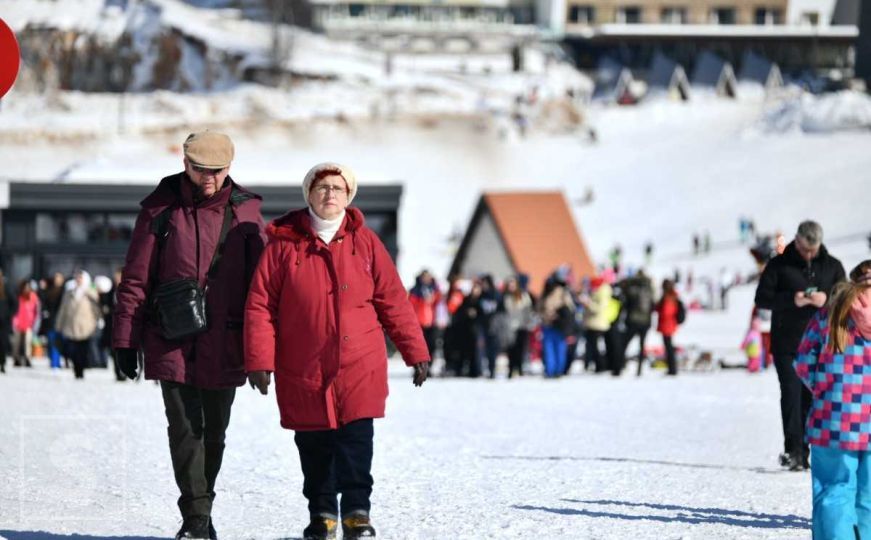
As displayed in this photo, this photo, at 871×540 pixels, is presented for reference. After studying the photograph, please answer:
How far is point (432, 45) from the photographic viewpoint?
380 feet

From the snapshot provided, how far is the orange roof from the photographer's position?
129 ft

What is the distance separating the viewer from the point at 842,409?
6445mm

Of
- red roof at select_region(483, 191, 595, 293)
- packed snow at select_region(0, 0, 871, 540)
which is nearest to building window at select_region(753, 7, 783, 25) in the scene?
packed snow at select_region(0, 0, 871, 540)

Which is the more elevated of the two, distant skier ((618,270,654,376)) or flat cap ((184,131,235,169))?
flat cap ((184,131,235,169))

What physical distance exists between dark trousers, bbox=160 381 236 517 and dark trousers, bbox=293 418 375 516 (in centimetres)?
32

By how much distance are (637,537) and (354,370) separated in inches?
59.5

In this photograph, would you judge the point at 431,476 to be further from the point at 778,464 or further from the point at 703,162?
the point at 703,162

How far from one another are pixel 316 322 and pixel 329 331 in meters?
0.05

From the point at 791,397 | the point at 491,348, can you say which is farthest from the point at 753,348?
the point at 791,397

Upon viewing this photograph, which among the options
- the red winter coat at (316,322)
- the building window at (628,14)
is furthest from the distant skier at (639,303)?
the building window at (628,14)

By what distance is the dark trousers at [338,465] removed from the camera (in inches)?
251

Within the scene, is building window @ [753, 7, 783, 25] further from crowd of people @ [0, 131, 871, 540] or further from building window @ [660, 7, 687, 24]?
crowd of people @ [0, 131, 871, 540]

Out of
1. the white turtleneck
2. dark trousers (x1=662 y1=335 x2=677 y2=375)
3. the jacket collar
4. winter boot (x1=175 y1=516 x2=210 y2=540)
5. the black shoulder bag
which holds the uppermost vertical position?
the jacket collar

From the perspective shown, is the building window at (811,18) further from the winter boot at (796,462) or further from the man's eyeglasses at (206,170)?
the man's eyeglasses at (206,170)
